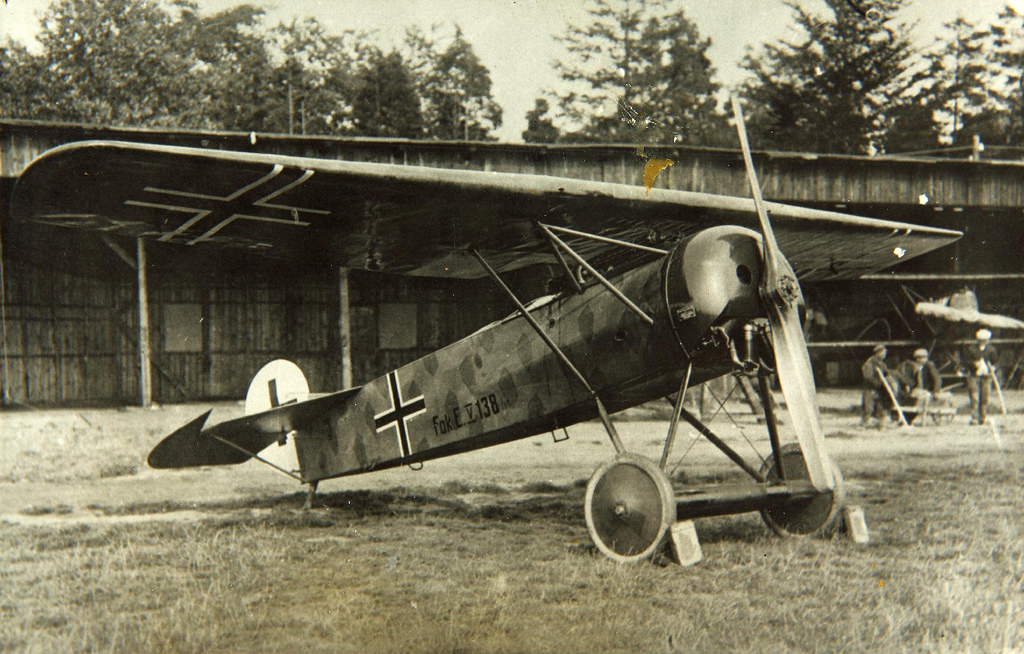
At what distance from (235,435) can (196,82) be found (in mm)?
36279

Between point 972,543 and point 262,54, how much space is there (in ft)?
130

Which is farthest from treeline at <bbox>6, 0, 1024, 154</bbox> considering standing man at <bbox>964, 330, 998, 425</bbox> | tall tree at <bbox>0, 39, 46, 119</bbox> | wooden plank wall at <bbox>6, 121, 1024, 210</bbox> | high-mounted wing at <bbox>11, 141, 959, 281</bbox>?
high-mounted wing at <bbox>11, 141, 959, 281</bbox>

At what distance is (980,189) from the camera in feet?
63.4

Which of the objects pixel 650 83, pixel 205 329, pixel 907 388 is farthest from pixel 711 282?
pixel 650 83

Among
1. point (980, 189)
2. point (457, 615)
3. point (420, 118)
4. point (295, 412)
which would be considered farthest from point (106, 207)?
point (420, 118)

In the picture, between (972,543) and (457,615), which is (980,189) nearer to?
(972,543)

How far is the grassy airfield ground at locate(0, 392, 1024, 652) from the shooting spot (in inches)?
157

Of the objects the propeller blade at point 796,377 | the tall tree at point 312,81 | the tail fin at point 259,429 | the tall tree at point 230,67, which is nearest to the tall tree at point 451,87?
the tall tree at point 312,81

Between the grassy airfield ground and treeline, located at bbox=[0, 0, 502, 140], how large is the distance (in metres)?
28.1

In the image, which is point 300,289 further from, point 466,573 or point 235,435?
point 466,573

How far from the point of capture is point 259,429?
7.18 m

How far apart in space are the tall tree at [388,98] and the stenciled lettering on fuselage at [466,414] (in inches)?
1116

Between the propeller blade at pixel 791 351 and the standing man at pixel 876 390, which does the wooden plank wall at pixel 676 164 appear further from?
the propeller blade at pixel 791 351

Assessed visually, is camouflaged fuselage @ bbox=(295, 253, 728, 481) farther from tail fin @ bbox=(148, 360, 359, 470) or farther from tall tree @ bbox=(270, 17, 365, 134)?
tall tree @ bbox=(270, 17, 365, 134)
